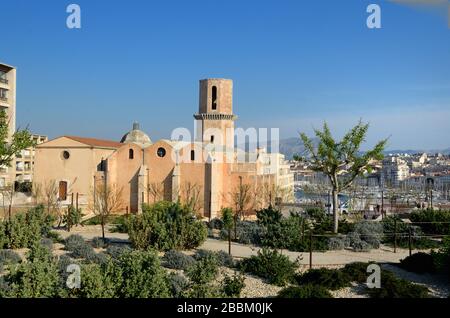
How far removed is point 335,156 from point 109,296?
14.1m

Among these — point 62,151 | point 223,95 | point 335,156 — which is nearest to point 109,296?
point 335,156

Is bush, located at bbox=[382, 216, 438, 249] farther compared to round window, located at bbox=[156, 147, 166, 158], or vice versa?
round window, located at bbox=[156, 147, 166, 158]

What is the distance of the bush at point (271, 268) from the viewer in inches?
497

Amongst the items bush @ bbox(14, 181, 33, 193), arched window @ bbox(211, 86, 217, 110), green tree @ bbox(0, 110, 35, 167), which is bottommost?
bush @ bbox(14, 181, 33, 193)

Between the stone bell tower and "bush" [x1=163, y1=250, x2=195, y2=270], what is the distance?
29.3m

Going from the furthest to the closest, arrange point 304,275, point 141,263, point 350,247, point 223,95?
point 223,95
point 350,247
point 304,275
point 141,263

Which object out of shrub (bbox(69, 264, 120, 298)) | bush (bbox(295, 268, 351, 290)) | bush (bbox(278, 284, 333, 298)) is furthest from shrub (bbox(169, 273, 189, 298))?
bush (bbox(295, 268, 351, 290))

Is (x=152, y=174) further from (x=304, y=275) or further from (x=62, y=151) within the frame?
(x=304, y=275)

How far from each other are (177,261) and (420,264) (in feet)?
24.1

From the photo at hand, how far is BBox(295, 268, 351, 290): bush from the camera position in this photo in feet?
39.1

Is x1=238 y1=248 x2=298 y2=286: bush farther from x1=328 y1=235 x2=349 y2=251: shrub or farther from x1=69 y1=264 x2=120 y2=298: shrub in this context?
x1=328 y1=235 x2=349 y2=251: shrub

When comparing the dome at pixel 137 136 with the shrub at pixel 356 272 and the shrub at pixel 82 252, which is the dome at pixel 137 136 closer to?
the shrub at pixel 82 252

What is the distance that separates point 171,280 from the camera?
36.8 ft
